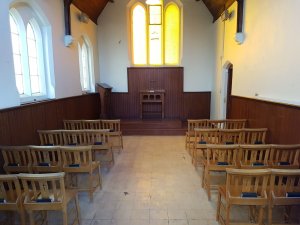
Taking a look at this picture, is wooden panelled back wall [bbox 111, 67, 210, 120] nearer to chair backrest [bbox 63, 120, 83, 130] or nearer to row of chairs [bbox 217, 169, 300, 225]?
chair backrest [bbox 63, 120, 83, 130]

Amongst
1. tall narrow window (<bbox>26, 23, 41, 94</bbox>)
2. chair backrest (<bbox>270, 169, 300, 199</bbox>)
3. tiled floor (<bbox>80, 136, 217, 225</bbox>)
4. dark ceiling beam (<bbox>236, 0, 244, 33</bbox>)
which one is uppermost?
dark ceiling beam (<bbox>236, 0, 244, 33</bbox>)

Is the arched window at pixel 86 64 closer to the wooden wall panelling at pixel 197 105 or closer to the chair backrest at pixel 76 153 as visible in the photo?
the wooden wall panelling at pixel 197 105

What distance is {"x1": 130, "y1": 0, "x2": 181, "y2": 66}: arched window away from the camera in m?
7.84

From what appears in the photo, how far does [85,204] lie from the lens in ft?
9.62

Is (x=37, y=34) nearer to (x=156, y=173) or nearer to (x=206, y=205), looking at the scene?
(x=156, y=173)

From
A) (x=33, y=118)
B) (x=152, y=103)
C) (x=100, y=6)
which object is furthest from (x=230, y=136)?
(x=100, y=6)

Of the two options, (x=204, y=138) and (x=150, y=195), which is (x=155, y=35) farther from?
(x=150, y=195)

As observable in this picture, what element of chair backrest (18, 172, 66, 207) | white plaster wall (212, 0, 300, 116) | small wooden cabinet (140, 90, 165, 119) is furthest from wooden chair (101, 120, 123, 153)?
white plaster wall (212, 0, 300, 116)

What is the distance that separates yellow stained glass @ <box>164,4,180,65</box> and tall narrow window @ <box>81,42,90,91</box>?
2889mm

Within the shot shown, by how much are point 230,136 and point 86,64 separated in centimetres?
523

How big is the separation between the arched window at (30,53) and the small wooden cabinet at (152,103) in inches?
149

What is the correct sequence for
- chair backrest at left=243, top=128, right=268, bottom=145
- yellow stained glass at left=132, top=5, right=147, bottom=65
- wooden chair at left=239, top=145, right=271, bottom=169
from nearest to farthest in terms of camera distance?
1. wooden chair at left=239, top=145, right=271, bottom=169
2. chair backrest at left=243, top=128, right=268, bottom=145
3. yellow stained glass at left=132, top=5, right=147, bottom=65

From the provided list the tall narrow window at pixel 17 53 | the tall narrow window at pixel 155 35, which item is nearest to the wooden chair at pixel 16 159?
the tall narrow window at pixel 17 53

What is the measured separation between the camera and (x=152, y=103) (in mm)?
8086
